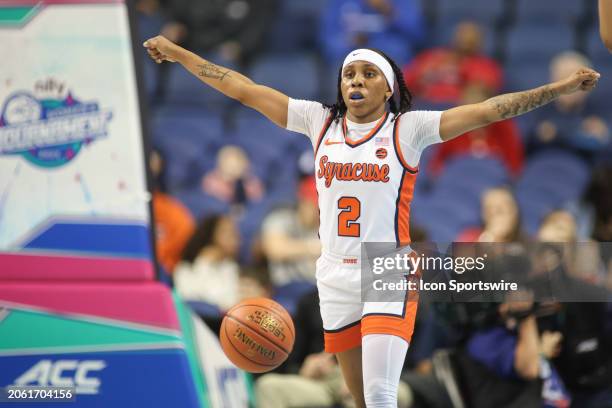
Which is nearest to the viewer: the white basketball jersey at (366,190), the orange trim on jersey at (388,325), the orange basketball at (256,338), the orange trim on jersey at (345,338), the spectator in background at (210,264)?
the orange trim on jersey at (388,325)

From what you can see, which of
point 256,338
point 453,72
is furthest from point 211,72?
point 453,72

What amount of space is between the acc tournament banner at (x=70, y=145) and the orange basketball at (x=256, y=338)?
767 millimetres

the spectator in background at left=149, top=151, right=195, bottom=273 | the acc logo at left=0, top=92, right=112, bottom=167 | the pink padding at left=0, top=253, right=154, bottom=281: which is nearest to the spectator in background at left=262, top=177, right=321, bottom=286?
the spectator in background at left=149, top=151, right=195, bottom=273

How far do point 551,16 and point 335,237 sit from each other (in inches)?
320

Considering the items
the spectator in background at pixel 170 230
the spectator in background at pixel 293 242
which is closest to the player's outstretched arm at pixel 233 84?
the spectator in background at pixel 293 242

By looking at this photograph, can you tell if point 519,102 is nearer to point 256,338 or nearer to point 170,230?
point 256,338

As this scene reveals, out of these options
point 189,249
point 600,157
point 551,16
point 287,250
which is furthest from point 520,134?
point 189,249

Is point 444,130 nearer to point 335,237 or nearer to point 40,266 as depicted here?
point 335,237

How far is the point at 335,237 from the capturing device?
568 cm

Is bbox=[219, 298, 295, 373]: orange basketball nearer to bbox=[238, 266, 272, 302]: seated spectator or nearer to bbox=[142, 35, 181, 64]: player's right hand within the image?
bbox=[142, 35, 181, 64]: player's right hand

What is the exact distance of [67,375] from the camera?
6129 mm

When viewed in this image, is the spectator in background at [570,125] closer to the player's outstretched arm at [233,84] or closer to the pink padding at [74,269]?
the player's outstretched arm at [233,84]

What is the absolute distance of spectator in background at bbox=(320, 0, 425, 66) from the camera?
12.1 m

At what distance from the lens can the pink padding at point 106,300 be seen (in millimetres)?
6238
